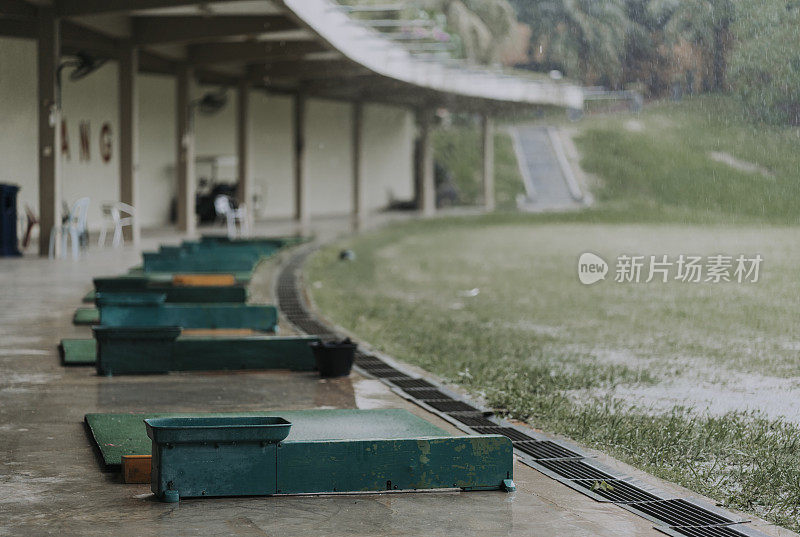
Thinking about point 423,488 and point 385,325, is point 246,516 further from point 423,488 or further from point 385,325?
point 385,325

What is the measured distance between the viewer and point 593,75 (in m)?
35.3

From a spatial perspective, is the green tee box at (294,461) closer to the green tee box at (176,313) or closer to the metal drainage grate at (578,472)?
the metal drainage grate at (578,472)

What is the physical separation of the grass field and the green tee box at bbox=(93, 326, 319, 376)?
39.1 inches

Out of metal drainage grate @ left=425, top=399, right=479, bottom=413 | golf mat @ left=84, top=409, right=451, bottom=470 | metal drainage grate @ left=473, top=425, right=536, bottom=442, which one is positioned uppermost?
golf mat @ left=84, top=409, right=451, bottom=470

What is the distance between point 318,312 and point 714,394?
442 centimetres

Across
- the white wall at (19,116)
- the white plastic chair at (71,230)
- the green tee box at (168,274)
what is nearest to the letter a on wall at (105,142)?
the white wall at (19,116)

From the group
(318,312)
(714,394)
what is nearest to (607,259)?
(318,312)

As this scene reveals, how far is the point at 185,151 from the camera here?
18141 mm

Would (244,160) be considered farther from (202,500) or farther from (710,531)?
(710,531)

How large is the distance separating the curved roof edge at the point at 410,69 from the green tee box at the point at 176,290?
4534mm

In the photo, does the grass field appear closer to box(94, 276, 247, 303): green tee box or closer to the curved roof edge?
box(94, 276, 247, 303): green tee box

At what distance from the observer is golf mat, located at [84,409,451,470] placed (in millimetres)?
4566

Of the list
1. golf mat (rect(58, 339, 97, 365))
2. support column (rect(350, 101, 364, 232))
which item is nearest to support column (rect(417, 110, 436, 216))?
support column (rect(350, 101, 364, 232))

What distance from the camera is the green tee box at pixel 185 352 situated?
21.1 feet
